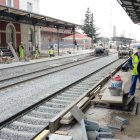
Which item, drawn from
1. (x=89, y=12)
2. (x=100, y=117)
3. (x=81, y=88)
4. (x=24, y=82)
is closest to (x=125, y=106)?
(x=100, y=117)

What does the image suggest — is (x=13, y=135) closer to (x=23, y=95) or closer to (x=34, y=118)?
(x=34, y=118)

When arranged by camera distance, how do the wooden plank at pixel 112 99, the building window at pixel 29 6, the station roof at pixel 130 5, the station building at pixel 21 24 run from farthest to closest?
1. the building window at pixel 29 6
2. the station building at pixel 21 24
3. the station roof at pixel 130 5
4. the wooden plank at pixel 112 99

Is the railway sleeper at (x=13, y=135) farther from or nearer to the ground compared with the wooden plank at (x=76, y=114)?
nearer to the ground

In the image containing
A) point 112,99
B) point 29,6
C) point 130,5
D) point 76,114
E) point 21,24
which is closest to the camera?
point 76,114

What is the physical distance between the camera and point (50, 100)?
9.72 meters

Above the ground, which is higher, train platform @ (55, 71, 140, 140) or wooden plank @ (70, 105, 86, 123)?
wooden plank @ (70, 105, 86, 123)

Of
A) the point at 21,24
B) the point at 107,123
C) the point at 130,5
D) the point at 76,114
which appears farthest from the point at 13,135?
the point at 21,24

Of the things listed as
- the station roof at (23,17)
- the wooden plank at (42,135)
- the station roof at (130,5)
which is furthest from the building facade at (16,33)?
the wooden plank at (42,135)

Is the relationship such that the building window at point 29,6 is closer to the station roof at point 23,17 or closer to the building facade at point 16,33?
the building facade at point 16,33

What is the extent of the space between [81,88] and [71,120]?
5.64 m

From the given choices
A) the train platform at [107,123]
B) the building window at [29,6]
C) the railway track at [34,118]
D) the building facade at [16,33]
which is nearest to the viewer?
the train platform at [107,123]

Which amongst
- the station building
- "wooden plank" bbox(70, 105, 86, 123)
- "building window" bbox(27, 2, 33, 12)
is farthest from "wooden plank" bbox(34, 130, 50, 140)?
"building window" bbox(27, 2, 33, 12)

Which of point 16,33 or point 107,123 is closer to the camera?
point 107,123

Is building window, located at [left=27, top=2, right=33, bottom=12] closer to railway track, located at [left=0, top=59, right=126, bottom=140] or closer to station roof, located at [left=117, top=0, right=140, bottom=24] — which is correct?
station roof, located at [left=117, top=0, right=140, bottom=24]
